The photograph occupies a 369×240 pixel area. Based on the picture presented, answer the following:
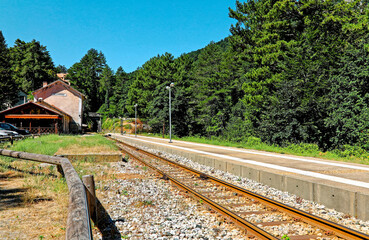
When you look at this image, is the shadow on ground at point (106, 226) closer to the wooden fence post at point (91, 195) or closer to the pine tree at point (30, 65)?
the wooden fence post at point (91, 195)

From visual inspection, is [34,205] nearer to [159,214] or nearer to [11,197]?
[11,197]

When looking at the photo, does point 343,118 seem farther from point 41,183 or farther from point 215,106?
point 215,106

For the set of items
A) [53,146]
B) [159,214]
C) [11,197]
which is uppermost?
[53,146]

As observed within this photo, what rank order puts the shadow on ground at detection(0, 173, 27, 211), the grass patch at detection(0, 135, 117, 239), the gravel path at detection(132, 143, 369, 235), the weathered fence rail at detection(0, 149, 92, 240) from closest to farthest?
the weathered fence rail at detection(0, 149, 92, 240)
the grass patch at detection(0, 135, 117, 239)
the gravel path at detection(132, 143, 369, 235)
the shadow on ground at detection(0, 173, 27, 211)

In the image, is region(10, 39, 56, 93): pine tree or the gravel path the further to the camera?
region(10, 39, 56, 93): pine tree

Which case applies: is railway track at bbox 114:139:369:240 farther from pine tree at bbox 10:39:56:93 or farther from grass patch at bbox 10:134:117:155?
pine tree at bbox 10:39:56:93

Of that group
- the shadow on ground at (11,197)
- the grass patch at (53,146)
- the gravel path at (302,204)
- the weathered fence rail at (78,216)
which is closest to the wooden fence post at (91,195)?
the weathered fence rail at (78,216)

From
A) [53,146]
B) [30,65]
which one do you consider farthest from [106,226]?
[30,65]

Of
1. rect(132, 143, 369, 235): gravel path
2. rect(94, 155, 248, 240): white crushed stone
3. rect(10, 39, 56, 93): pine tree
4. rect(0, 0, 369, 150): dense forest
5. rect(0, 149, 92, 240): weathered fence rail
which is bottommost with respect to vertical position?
rect(132, 143, 369, 235): gravel path

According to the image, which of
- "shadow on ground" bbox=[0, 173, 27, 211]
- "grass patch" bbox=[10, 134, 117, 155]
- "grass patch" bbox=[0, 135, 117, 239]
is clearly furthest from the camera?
"grass patch" bbox=[10, 134, 117, 155]

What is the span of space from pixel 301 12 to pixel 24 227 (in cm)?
3145

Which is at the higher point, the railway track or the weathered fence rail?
the weathered fence rail

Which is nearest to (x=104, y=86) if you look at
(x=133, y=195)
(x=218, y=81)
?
(x=218, y=81)

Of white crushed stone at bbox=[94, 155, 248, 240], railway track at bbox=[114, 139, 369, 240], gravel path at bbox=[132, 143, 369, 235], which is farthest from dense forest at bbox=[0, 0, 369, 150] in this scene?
white crushed stone at bbox=[94, 155, 248, 240]
